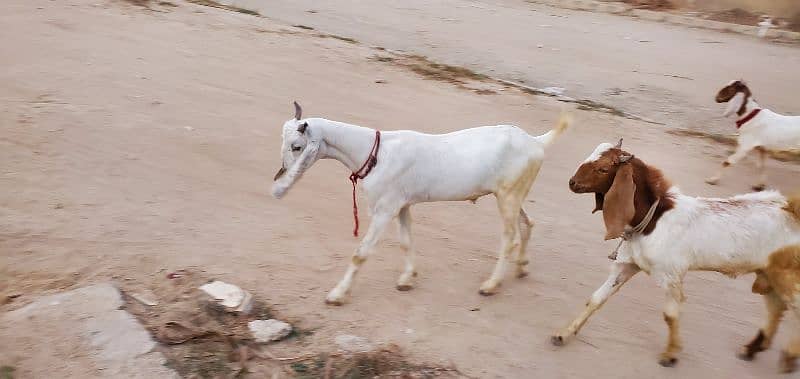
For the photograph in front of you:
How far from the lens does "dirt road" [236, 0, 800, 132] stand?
39.2ft

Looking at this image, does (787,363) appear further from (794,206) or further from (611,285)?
(611,285)

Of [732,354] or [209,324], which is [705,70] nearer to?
[732,354]

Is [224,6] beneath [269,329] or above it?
above

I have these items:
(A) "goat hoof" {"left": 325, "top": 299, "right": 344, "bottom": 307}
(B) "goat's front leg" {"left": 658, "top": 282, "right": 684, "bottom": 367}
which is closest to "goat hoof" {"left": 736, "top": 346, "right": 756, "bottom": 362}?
(B) "goat's front leg" {"left": 658, "top": 282, "right": 684, "bottom": 367}

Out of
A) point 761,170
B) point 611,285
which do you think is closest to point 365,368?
point 611,285

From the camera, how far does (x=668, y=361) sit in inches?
185

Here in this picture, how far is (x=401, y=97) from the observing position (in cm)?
1028

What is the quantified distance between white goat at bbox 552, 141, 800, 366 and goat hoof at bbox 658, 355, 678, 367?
1.39 ft

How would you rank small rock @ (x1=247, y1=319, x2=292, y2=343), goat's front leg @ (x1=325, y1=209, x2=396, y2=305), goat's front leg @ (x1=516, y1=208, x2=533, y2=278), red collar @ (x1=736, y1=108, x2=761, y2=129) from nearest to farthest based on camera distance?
small rock @ (x1=247, y1=319, x2=292, y2=343)
goat's front leg @ (x1=325, y1=209, x2=396, y2=305)
goat's front leg @ (x1=516, y1=208, x2=533, y2=278)
red collar @ (x1=736, y1=108, x2=761, y2=129)

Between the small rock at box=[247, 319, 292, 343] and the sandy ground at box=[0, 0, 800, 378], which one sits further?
the sandy ground at box=[0, 0, 800, 378]

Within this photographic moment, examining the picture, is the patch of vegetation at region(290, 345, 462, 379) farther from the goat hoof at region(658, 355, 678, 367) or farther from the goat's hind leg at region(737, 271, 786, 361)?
the goat's hind leg at region(737, 271, 786, 361)

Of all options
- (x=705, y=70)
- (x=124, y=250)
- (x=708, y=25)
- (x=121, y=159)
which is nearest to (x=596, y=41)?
(x=705, y=70)

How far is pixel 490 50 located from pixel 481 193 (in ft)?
30.9

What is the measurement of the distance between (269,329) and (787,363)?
11.3 feet
